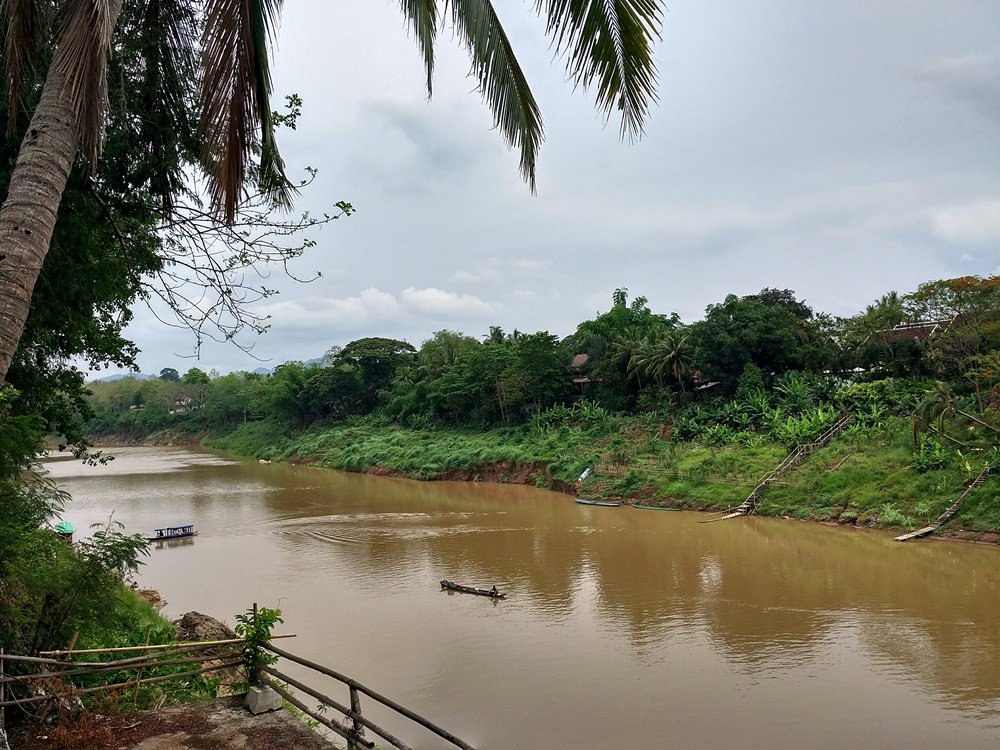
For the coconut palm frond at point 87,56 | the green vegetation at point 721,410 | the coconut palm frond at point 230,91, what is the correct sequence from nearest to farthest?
1. the coconut palm frond at point 87,56
2. the coconut palm frond at point 230,91
3. the green vegetation at point 721,410

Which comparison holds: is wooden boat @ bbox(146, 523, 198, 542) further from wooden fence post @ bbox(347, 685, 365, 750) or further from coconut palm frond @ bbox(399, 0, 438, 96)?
coconut palm frond @ bbox(399, 0, 438, 96)

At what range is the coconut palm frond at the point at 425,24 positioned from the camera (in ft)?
13.3

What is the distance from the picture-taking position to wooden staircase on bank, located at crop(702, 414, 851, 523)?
1962 cm

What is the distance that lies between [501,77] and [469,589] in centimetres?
1054

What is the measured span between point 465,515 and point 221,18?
62.6 ft

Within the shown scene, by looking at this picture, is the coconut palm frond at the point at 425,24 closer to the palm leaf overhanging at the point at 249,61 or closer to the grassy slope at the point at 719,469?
the palm leaf overhanging at the point at 249,61

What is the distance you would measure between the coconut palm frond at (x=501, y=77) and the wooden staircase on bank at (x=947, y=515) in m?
15.6

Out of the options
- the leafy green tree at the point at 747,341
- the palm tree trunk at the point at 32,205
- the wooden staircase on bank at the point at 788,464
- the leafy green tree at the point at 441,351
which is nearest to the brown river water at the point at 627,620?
Result: the wooden staircase on bank at the point at 788,464

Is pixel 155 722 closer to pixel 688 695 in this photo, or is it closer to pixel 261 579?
pixel 688 695

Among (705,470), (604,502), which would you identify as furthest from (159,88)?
(705,470)

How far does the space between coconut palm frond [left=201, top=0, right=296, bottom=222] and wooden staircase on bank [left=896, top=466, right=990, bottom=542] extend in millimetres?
16821

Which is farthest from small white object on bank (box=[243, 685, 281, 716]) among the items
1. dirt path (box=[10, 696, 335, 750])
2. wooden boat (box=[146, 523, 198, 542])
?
wooden boat (box=[146, 523, 198, 542])

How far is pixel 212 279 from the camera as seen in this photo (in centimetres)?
482

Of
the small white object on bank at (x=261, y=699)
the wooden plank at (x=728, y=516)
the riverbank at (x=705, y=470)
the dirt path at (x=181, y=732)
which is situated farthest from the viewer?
the wooden plank at (x=728, y=516)
